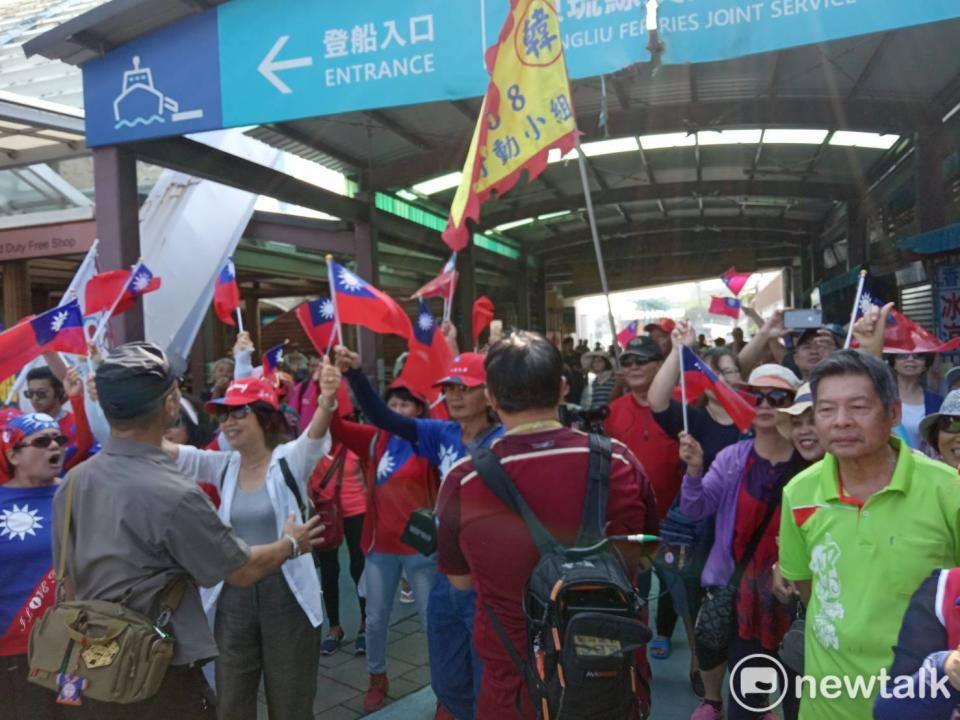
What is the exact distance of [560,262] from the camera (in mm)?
23953

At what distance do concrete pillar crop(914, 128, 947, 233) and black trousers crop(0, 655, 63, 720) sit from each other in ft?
32.9

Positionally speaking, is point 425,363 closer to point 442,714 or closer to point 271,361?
point 271,361

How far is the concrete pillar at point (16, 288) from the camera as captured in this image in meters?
11.3

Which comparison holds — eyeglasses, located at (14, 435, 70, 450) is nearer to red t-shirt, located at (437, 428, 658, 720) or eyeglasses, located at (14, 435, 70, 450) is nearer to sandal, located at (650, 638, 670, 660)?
red t-shirt, located at (437, 428, 658, 720)

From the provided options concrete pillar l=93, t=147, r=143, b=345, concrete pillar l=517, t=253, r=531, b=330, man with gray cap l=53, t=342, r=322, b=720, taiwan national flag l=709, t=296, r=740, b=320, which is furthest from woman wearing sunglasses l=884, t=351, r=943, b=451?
concrete pillar l=517, t=253, r=531, b=330

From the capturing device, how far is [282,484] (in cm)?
327

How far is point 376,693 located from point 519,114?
324cm

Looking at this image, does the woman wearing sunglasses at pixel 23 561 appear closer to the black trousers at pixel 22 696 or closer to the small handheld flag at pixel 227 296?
the black trousers at pixel 22 696

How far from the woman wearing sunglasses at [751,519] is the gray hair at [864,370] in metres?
0.93

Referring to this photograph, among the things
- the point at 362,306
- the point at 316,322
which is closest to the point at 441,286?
the point at 316,322

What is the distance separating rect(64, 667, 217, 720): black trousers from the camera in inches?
88.9

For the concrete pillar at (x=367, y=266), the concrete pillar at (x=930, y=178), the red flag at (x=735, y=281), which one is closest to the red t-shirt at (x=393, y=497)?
the red flag at (x=735, y=281)

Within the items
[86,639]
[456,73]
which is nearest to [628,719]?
[86,639]

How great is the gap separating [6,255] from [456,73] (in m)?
8.34
